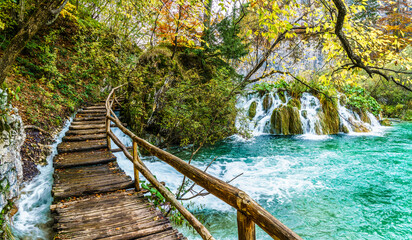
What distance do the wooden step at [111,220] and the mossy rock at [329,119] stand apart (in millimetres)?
13488

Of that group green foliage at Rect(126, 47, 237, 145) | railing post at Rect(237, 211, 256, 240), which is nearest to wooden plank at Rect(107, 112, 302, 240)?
railing post at Rect(237, 211, 256, 240)

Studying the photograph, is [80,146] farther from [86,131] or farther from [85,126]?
[85,126]

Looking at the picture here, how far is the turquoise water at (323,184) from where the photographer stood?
4672 millimetres

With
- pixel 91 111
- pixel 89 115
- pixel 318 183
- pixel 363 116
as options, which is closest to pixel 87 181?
pixel 89 115

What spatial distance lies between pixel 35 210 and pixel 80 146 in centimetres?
249

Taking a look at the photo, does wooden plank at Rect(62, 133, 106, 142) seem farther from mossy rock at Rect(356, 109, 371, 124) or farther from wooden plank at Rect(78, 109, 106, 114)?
mossy rock at Rect(356, 109, 371, 124)

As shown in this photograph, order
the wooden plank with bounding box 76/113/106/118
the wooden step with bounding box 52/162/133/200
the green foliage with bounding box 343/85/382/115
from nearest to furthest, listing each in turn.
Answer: the wooden step with bounding box 52/162/133/200 < the wooden plank with bounding box 76/113/106/118 < the green foliage with bounding box 343/85/382/115

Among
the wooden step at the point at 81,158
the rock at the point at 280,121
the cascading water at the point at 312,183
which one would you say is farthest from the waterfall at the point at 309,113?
the wooden step at the point at 81,158

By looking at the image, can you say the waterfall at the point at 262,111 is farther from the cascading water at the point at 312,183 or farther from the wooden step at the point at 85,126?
the wooden step at the point at 85,126

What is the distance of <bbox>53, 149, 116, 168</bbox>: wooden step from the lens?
4.88 metres

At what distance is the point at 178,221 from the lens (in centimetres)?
438

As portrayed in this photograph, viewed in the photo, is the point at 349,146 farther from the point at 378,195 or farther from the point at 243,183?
the point at 243,183

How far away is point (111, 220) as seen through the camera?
116 inches

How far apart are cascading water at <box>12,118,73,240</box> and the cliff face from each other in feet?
0.62
